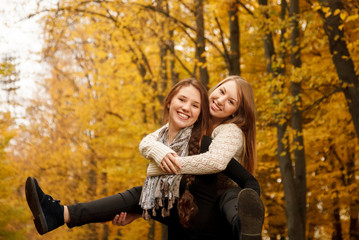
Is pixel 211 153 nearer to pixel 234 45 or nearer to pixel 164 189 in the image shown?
pixel 164 189

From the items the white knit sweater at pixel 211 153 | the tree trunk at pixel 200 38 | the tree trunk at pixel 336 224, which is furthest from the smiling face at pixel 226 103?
the tree trunk at pixel 336 224

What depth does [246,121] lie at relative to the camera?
10.1 feet

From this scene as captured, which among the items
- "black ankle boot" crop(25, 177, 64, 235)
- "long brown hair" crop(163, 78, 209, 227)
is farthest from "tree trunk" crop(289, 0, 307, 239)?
"black ankle boot" crop(25, 177, 64, 235)

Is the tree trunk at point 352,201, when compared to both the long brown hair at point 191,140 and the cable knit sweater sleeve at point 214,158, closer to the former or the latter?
the long brown hair at point 191,140

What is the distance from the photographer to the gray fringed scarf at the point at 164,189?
8.72 ft

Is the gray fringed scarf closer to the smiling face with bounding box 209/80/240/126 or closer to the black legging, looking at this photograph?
the black legging

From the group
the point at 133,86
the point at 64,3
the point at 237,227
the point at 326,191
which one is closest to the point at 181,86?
the point at 237,227

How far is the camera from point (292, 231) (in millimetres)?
8008

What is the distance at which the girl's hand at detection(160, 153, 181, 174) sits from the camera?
2.62m

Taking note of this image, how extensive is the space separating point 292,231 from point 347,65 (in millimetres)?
3653

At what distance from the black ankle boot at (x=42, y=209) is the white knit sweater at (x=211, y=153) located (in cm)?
69

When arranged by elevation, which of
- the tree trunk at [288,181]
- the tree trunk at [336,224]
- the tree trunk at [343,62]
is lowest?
the tree trunk at [336,224]

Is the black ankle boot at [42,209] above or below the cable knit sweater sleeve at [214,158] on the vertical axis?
below

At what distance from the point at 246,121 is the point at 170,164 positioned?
81 centimetres
